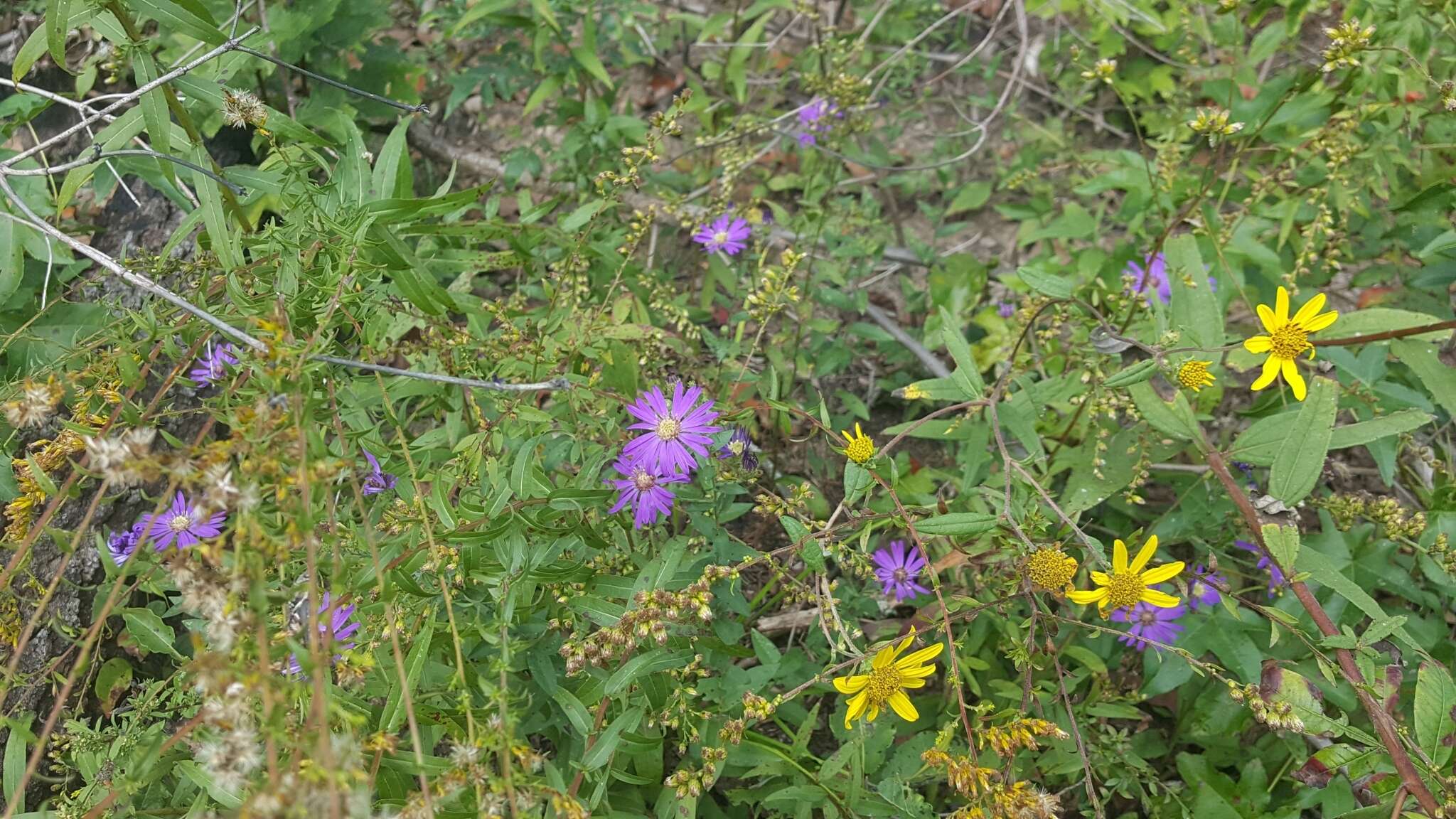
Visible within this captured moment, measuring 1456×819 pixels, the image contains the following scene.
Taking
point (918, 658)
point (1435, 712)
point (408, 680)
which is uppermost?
point (408, 680)

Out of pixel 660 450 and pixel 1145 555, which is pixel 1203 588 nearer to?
pixel 1145 555

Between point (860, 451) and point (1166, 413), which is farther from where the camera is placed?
point (1166, 413)

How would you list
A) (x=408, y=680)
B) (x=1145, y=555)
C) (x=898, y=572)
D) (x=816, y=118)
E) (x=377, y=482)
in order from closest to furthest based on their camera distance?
(x=408, y=680)
(x=1145, y=555)
(x=377, y=482)
(x=898, y=572)
(x=816, y=118)

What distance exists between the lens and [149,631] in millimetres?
1963

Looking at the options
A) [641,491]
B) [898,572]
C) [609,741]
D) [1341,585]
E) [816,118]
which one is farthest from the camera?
[816,118]

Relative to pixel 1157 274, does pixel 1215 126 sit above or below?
above

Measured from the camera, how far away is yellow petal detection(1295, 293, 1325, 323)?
1.89 metres

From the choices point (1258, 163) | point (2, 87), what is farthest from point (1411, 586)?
point (2, 87)

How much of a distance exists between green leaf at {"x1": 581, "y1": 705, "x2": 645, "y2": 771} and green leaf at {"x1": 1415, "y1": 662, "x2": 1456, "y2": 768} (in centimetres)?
145

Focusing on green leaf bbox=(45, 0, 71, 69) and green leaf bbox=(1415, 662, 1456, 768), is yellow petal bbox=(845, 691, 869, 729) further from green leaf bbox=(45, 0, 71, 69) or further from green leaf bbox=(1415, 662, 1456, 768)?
green leaf bbox=(45, 0, 71, 69)

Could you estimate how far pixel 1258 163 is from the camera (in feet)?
11.3

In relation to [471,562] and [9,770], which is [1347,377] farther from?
[9,770]

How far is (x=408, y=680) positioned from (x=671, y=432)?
2.41 ft

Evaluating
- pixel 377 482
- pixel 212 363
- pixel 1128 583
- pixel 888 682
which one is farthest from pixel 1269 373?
pixel 212 363
